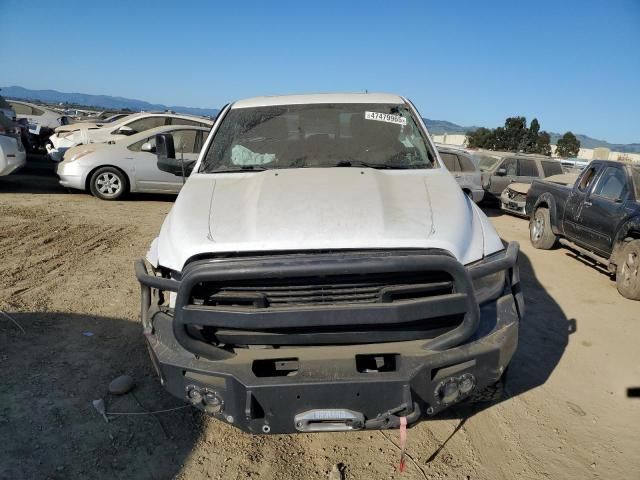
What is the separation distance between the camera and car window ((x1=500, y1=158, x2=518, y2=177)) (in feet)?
44.4

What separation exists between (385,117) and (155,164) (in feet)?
23.9

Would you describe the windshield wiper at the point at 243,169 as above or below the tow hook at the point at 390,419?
above

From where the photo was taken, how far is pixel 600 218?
6754 millimetres

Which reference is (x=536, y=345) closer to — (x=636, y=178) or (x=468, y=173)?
(x=636, y=178)

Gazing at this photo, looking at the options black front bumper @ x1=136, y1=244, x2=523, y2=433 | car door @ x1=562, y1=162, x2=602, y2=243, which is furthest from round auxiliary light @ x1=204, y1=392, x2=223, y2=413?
car door @ x1=562, y1=162, x2=602, y2=243

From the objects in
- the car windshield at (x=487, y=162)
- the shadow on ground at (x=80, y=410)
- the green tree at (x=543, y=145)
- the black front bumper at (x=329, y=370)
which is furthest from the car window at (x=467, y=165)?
the green tree at (x=543, y=145)

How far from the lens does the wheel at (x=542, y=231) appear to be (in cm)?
828

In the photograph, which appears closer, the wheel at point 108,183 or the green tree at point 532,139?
the wheel at point 108,183

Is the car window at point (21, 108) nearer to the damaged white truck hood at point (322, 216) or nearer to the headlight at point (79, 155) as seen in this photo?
the headlight at point (79, 155)

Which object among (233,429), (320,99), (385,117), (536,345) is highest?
(320,99)

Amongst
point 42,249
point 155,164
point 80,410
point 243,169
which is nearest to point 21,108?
point 155,164

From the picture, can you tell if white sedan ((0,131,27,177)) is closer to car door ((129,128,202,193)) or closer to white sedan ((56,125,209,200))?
white sedan ((56,125,209,200))

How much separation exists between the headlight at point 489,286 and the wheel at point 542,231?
616 centimetres

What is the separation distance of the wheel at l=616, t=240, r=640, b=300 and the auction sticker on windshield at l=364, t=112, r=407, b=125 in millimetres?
3848
